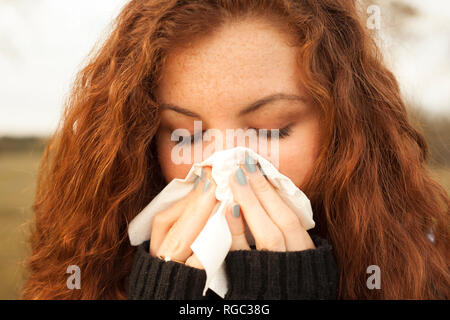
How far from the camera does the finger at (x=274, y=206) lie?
1315mm

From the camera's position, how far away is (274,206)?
134 cm

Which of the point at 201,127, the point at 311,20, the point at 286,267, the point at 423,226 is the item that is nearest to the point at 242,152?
the point at 201,127

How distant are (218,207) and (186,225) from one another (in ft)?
0.38

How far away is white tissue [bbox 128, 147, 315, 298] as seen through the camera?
122 cm

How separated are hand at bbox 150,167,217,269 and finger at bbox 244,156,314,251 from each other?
0.13 m

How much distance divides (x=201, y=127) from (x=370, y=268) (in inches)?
27.8

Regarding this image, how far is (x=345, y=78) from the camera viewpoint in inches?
56.5
